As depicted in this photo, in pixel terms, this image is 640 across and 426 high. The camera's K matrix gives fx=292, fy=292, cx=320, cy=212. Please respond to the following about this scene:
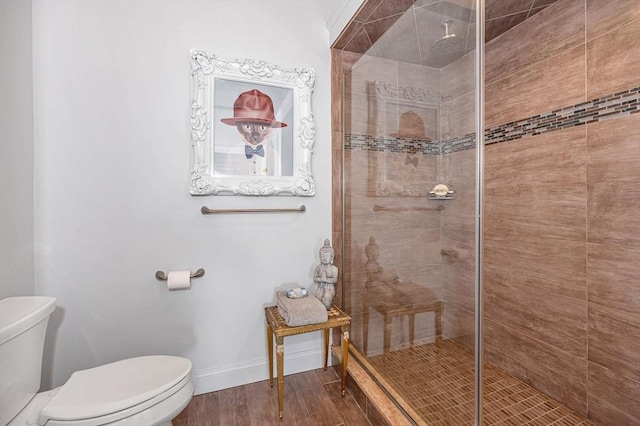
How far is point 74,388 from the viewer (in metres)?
1.18

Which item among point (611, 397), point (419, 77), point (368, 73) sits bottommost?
point (611, 397)

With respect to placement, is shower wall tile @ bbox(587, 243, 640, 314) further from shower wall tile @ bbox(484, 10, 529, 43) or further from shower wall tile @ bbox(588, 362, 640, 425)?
shower wall tile @ bbox(484, 10, 529, 43)

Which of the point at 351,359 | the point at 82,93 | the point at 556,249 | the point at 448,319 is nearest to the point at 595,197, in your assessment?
the point at 556,249

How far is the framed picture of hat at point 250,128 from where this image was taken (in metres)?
1.71

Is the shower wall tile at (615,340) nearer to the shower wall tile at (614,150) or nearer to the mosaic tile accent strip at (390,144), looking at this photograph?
the shower wall tile at (614,150)

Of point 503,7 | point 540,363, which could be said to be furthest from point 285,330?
point 503,7

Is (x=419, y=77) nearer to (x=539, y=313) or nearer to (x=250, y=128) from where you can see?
(x=250, y=128)

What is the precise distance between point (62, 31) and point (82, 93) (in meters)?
0.32

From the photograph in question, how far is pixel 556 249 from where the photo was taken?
5.45 feet

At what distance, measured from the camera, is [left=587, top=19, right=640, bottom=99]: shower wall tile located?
135cm

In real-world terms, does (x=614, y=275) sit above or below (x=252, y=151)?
below

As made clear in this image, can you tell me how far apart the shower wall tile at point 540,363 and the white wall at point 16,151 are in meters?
2.72

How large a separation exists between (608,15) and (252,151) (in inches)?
77.0

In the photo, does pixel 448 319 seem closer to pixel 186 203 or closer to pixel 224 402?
pixel 224 402
